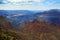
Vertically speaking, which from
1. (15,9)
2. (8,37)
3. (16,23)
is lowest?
(8,37)

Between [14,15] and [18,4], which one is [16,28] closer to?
[14,15]

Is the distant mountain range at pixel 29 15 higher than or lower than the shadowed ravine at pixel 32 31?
higher

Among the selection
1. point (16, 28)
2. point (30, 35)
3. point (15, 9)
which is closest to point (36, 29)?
point (30, 35)

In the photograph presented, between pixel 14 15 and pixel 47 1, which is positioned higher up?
pixel 47 1

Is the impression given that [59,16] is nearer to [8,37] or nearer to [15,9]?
[15,9]

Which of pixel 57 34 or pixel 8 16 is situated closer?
pixel 57 34

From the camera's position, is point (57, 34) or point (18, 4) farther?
point (18, 4)

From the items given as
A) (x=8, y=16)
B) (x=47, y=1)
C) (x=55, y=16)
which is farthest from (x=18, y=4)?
(x=55, y=16)

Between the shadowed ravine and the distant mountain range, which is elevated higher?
the distant mountain range

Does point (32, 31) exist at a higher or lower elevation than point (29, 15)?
lower
